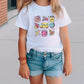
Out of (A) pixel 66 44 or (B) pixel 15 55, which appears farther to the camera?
(B) pixel 15 55

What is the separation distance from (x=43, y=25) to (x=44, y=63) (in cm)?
36

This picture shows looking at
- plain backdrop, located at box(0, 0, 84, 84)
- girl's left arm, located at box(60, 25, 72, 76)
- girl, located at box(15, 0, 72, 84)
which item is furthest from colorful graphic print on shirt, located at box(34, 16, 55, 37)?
plain backdrop, located at box(0, 0, 84, 84)

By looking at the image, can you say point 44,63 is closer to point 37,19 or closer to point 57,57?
point 57,57

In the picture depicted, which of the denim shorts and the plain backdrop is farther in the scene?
the plain backdrop

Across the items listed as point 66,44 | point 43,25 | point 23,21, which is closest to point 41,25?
point 43,25

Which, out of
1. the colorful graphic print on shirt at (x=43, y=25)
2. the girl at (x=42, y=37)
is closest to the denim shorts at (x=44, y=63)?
the girl at (x=42, y=37)

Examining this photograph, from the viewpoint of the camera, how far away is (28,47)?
7.38 ft

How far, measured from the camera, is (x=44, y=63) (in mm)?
2184

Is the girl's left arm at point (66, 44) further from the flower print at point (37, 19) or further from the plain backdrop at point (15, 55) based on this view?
the plain backdrop at point (15, 55)

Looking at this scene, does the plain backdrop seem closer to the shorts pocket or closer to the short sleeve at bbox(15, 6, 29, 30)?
the shorts pocket

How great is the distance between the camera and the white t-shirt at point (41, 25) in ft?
7.17

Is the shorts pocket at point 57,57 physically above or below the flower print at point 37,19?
below

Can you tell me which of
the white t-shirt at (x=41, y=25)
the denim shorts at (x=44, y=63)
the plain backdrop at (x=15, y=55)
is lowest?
the plain backdrop at (x=15, y=55)

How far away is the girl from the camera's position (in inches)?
86.1
